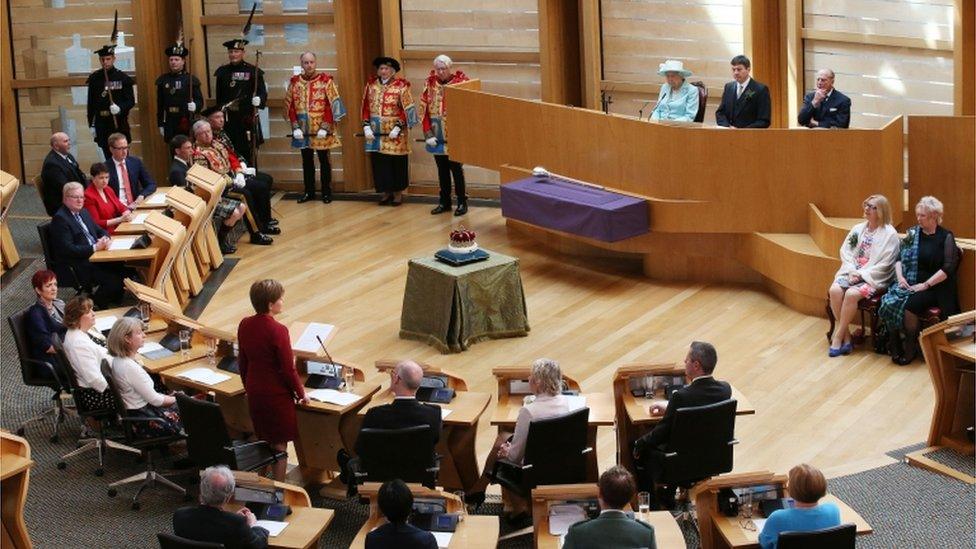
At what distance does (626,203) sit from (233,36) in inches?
235

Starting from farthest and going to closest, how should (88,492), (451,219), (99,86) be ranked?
(99,86)
(451,219)
(88,492)

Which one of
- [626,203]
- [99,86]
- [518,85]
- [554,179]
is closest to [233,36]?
[99,86]

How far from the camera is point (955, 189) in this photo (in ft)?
36.7

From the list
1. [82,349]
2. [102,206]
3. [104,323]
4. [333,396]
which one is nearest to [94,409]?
[82,349]

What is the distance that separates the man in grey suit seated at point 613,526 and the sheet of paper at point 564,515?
477mm

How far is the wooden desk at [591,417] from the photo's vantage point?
7.63m

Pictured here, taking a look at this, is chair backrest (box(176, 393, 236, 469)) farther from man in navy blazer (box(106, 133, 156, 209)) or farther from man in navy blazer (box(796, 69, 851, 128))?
man in navy blazer (box(796, 69, 851, 128))

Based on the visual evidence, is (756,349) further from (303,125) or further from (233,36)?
(233,36)

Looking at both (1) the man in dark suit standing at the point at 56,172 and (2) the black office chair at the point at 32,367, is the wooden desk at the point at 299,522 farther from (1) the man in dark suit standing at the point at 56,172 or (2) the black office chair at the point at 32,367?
(1) the man in dark suit standing at the point at 56,172

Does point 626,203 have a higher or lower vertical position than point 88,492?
higher

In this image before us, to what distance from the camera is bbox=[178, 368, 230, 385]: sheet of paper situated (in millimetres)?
8453

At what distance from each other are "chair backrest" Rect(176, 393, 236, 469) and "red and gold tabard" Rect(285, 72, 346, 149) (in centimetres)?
775

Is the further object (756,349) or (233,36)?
(233,36)

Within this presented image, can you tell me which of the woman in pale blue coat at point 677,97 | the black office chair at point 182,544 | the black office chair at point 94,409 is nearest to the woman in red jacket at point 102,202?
the black office chair at point 94,409
